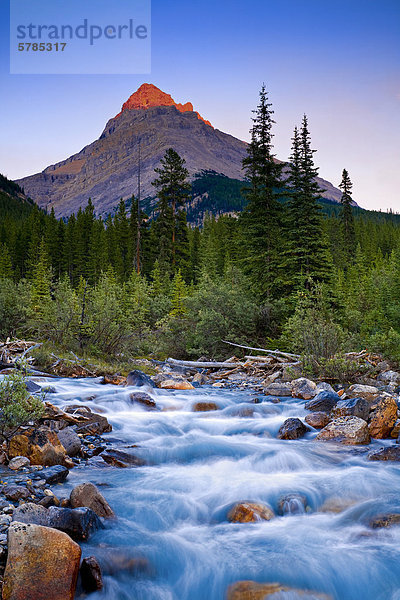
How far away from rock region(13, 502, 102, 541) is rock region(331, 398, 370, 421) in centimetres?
674

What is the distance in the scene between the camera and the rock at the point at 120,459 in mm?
7834

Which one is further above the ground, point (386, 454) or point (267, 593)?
point (386, 454)

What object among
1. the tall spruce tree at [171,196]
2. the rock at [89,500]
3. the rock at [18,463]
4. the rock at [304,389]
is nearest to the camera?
the rock at [89,500]

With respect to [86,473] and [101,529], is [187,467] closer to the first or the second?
[86,473]

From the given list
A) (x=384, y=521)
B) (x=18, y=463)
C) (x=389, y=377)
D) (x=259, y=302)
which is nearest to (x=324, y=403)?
(x=389, y=377)

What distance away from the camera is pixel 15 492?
5340mm

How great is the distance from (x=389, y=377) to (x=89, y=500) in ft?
→ 35.5

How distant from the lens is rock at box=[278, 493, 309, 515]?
6.51 metres

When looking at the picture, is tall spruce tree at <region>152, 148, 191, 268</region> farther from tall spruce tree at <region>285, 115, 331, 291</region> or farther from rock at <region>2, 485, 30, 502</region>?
rock at <region>2, 485, 30, 502</region>

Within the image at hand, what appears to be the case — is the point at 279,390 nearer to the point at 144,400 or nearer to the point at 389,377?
the point at 389,377

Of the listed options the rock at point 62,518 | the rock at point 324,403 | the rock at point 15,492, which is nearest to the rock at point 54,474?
the rock at point 15,492

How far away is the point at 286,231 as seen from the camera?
24203 millimetres

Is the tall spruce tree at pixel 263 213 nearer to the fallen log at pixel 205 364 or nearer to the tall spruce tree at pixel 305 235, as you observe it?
the tall spruce tree at pixel 305 235

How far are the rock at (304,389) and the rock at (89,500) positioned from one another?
27.2ft
